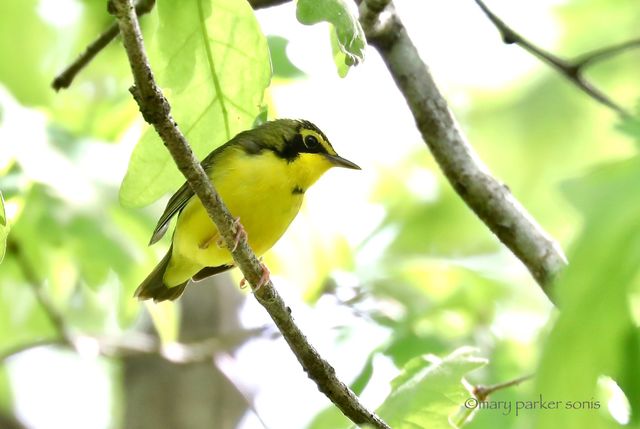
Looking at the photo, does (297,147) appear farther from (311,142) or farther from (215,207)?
(215,207)

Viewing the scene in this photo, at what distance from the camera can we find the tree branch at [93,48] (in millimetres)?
3049

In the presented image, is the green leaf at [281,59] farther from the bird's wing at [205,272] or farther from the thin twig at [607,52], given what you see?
the thin twig at [607,52]

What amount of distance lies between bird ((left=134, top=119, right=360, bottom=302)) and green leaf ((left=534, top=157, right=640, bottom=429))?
110 inches

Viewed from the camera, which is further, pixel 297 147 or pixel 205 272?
pixel 205 272

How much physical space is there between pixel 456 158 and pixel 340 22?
1337 mm

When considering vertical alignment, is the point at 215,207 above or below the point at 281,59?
below

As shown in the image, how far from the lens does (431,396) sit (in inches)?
105

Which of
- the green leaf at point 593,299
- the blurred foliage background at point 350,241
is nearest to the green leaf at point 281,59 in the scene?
the blurred foliage background at point 350,241

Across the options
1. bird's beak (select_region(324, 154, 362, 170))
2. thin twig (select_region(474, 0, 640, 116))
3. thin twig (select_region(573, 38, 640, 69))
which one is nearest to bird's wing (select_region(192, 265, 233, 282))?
bird's beak (select_region(324, 154, 362, 170))

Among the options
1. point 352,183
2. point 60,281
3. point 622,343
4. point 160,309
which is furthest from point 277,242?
point 622,343

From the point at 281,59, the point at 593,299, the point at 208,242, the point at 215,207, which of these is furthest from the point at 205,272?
the point at 593,299

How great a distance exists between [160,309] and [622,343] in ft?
11.7

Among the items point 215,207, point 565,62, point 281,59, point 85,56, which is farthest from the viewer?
point 281,59

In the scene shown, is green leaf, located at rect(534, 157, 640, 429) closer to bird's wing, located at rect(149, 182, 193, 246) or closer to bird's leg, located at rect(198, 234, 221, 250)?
bird's wing, located at rect(149, 182, 193, 246)
